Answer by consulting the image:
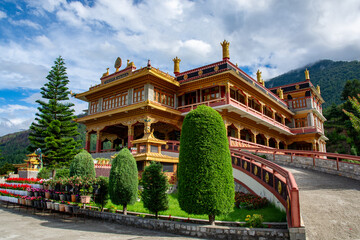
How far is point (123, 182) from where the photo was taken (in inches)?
352

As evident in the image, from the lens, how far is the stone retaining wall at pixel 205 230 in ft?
20.1

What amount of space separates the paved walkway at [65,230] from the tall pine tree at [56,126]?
489 inches

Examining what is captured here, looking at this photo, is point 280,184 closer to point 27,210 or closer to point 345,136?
point 27,210

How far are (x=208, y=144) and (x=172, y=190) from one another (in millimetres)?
6179

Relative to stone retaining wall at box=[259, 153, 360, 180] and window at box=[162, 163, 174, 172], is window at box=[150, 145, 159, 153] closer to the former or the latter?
window at box=[162, 163, 174, 172]

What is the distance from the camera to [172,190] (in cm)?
1294

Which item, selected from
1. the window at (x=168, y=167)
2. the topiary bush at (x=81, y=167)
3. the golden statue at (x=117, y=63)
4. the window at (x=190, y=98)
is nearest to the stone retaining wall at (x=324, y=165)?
the window at (x=168, y=167)

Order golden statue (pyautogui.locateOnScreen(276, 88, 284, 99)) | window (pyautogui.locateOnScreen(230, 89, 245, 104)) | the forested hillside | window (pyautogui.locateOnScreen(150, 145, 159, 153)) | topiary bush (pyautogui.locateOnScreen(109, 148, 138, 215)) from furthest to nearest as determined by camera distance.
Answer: the forested hillside
golden statue (pyautogui.locateOnScreen(276, 88, 284, 99))
window (pyautogui.locateOnScreen(230, 89, 245, 104))
window (pyautogui.locateOnScreen(150, 145, 159, 153))
topiary bush (pyautogui.locateOnScreen(109, 148, 138, 215))

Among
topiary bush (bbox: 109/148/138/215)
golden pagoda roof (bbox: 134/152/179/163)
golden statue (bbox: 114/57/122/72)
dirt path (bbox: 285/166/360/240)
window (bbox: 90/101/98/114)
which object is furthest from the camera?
window (bbox: 90/101/98/114)

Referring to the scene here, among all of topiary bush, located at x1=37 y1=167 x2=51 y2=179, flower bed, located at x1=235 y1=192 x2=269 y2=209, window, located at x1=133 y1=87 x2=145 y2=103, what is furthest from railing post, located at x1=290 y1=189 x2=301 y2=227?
window, located at x1=133 y1=87 x2=145 y2=103

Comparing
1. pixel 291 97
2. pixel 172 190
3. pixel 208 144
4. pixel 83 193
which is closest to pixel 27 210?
pixel 83 193

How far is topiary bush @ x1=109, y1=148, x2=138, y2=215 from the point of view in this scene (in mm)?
8930

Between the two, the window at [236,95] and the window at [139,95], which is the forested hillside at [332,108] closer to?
the window at [139,95]

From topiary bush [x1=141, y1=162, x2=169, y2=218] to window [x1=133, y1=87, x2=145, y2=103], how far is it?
13.3m
